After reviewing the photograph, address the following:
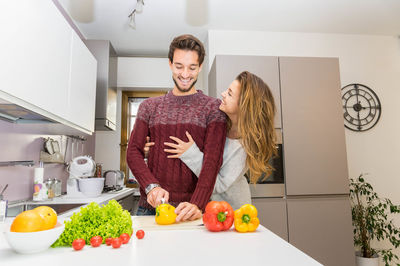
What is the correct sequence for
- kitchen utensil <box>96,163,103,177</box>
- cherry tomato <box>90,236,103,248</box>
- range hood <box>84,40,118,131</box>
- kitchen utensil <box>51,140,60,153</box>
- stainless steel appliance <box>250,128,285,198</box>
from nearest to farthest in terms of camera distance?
cherry tomato <box>90,236,103,248</box>
stainless steel appliance <box>250,128,285,198</box>
kitchen utensil <box>51,140,60,153</box>
range hood <box>84,40,118,131</box>
kitchen utensil <box>96,163,103,177</box>

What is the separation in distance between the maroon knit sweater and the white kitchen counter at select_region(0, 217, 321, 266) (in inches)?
17.9

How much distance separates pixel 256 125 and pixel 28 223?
102 centimetres

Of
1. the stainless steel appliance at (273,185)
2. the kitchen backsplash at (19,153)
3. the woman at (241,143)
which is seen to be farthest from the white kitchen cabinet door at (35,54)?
the stainless steel appliance at (273,185)

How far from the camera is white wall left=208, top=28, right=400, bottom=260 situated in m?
3.13

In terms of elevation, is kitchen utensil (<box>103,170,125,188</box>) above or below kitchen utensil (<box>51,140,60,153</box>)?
below

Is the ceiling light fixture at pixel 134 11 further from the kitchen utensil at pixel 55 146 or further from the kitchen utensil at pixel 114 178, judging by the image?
the kitchen utensil at pixel 114 178

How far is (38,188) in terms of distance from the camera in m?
2.11

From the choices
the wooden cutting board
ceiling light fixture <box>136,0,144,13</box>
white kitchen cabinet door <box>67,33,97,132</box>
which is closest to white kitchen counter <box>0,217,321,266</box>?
the wooden cutting board

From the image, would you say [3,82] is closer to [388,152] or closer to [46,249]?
[46,249]

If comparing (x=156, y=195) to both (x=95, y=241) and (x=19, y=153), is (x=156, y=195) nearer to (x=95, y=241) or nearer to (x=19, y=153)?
(x=95, y=241)

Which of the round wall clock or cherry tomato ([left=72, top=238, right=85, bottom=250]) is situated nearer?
cherry tomato ([left=72, top=238, right=85, bottom=250])

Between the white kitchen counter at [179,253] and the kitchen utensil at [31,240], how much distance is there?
2 centimetres

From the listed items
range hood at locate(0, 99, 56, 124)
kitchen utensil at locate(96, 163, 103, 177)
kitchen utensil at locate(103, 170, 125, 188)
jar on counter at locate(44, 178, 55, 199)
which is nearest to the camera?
range hood at locate(0, 99, 56, 124)

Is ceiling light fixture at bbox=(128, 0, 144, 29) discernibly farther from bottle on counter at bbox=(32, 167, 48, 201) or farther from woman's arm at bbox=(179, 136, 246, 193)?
woman's arm at bbox=(179, 136, 246, 193)
